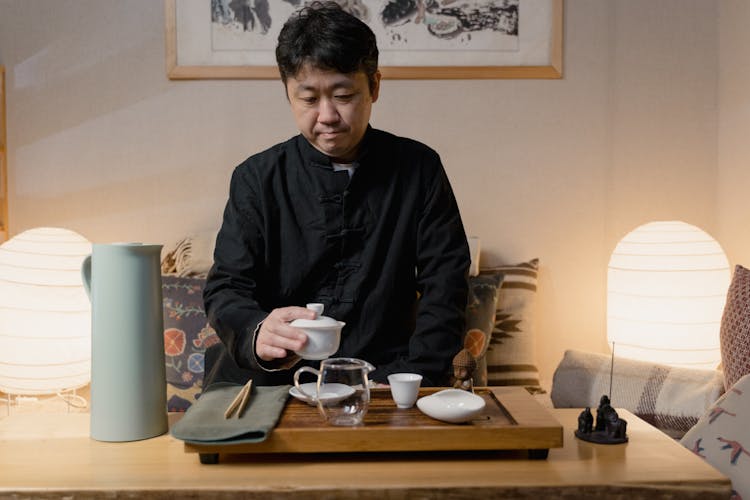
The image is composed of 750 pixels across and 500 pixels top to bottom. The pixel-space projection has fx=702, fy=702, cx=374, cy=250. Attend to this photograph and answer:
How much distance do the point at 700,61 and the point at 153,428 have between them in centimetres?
254

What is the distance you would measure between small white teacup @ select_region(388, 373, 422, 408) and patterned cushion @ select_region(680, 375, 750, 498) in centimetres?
56

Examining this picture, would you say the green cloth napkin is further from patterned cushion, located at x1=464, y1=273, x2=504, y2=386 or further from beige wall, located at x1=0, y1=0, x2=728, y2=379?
beige wall, located at x1=0, y1=0, x2=728, y2=379

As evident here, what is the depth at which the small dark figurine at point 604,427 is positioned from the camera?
124cm

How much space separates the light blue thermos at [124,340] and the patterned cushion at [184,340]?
0.83m

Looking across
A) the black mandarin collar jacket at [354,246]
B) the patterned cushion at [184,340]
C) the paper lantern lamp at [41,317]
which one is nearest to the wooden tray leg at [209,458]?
the black mandarin collar jacket at [354,246]

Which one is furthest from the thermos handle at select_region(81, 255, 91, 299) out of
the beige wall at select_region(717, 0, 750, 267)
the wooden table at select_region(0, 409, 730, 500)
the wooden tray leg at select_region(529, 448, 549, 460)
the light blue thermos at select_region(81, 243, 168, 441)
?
the beige wall at select_region(717, 0, 750, 267)

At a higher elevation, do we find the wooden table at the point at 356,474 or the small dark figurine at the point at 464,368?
the small dark figurine at the point at 464,368

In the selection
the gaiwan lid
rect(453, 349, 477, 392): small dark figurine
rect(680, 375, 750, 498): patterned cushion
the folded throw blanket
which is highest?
the gaiwan lid

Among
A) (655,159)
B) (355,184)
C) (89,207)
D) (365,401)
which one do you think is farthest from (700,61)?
(89,207)

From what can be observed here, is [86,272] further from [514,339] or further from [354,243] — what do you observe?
[514,339]

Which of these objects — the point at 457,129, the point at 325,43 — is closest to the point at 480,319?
the point at 457,129

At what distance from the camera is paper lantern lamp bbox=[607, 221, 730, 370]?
7.66 ft

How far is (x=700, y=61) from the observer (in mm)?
2809

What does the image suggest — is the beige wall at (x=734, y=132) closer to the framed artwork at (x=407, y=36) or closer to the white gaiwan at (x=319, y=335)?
the framed artwork at (x=407, y=36)
